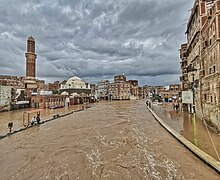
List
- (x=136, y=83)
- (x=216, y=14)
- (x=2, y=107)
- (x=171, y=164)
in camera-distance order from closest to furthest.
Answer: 1. (x=171, y=164)
2. (x=216, y=14)
3. (x=2, y=107)
4. (x=136, y=83)

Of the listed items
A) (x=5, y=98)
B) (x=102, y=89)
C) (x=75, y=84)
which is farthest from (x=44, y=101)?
(x=102, y=89)

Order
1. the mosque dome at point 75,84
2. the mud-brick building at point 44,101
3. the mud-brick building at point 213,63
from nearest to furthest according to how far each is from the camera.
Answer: the mud-brick building at point 213,63, the mud-brick building at point 44,101, the mosque dome at point 75,84

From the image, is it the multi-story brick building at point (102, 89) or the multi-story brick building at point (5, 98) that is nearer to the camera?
the multi-story brick building at point (5, 98)

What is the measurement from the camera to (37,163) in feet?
30.0

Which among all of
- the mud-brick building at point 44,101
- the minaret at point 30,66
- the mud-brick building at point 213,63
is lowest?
the mud-brick building at point 44,101

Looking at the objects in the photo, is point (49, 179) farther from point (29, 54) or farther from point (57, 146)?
point (29, 54)

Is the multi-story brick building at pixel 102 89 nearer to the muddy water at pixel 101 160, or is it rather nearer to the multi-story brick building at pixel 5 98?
the multi-story brick building at pixel 5 98

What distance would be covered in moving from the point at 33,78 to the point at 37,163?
204 ft

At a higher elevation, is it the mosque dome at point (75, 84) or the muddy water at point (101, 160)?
the mosque dome at point (75, 84)

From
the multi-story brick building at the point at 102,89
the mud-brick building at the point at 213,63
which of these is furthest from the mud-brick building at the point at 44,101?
the multi-story brick building at the point at 102,89

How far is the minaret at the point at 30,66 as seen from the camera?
63469mm

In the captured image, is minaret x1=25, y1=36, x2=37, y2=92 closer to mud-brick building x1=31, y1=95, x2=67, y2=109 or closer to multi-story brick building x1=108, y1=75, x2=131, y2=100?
mud-brick building x1=31, y1=95, x2=67, y2=109

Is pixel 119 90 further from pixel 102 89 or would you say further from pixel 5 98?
pixel 5 98

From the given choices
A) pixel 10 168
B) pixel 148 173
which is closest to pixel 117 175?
pixel 148 173
